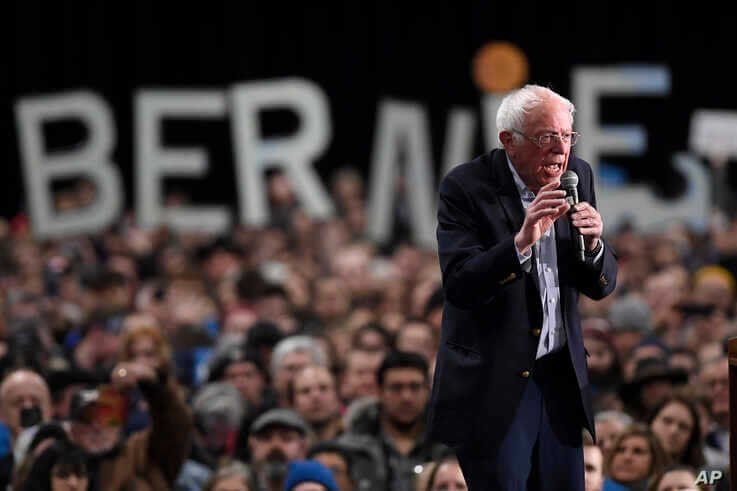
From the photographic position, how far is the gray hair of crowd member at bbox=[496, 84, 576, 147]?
4930 millimetres

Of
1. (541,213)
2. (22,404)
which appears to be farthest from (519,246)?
(22,404)

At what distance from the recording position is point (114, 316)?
1306cm

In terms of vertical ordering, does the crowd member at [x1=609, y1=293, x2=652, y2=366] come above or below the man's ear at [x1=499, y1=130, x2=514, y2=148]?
below

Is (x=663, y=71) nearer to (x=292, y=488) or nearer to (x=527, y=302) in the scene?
(x=292, y=488)

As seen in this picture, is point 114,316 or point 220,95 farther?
point 220,95

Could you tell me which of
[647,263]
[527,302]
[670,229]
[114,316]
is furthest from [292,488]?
[670,229]

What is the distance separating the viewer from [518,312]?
502 cm

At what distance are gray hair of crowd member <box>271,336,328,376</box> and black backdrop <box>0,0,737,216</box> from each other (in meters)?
10.9

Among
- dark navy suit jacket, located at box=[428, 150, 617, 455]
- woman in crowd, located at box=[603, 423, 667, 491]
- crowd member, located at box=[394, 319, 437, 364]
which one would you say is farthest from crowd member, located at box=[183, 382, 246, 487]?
dark navy suit jacket, located at box=[428, 150, 617, 455]

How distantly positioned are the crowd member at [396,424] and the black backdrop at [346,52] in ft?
40.4

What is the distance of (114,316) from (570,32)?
9.49 m

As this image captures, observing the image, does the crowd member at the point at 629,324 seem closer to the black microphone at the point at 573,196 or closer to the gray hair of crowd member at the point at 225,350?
the gray hair of crowd member at the point at 225,350

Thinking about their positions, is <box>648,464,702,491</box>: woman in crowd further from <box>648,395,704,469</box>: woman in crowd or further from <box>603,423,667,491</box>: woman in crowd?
<box>648,395,704,469</box>: woman in crowd

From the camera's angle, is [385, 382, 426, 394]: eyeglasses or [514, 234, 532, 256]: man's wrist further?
[385, 382, 426, 394]: eyeglasses
